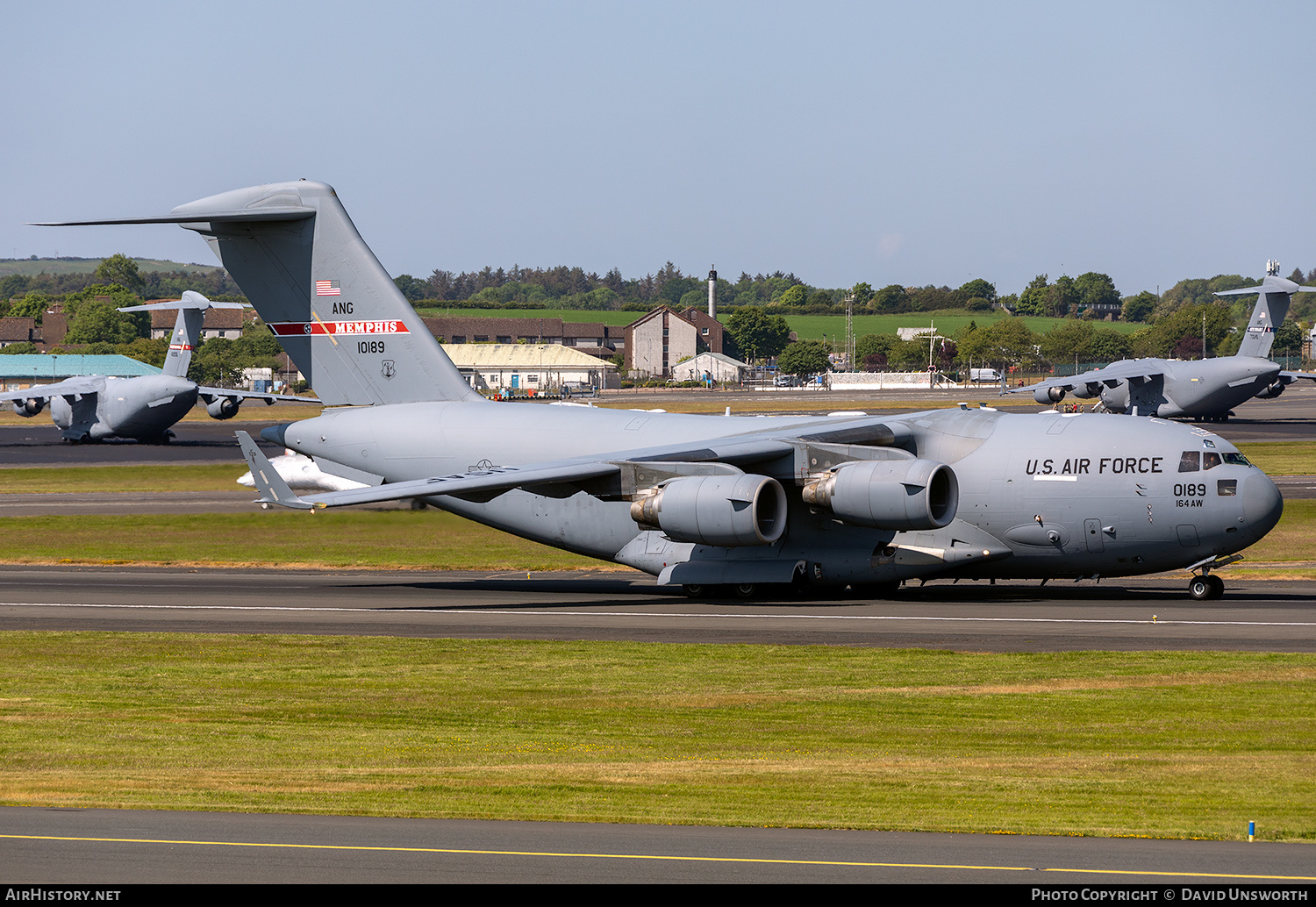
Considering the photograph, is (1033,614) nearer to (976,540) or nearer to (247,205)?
(976,540)

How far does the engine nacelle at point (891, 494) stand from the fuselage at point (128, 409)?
2127 inches

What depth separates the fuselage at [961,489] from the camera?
83.2 feet

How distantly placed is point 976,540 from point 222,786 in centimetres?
1672

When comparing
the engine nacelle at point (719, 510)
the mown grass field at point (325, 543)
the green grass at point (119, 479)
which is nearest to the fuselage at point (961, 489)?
the engine nacelle at point (719, 510)

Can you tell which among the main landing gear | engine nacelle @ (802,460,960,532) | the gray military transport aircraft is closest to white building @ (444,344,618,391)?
the gray military transport aircraft

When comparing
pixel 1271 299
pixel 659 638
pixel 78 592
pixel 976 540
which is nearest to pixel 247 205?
pixel 78 592

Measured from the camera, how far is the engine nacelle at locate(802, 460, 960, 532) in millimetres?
25078

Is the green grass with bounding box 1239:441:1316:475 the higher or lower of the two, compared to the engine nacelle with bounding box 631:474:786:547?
lower

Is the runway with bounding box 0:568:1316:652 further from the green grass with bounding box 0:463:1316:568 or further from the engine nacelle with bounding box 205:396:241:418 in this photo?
the engine nacelle with bounding box 205:396:241:418

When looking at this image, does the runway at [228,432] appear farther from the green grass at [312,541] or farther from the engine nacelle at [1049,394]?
the green grass at [312,541]

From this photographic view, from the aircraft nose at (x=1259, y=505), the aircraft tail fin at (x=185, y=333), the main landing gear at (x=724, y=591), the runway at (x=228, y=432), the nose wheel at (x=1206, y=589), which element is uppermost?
the aircraft tail fin at (x=185, y=333)

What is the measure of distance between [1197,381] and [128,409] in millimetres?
56992

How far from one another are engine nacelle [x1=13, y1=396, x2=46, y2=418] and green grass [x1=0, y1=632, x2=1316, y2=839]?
213 ft

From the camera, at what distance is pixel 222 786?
12688mm
